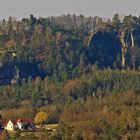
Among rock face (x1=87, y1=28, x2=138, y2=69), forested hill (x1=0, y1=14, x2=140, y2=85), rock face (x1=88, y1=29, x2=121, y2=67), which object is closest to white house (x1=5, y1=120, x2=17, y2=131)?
forested hill (x1=0, y1=14, x2=140, y2=85)

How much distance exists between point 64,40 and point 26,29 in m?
9.58

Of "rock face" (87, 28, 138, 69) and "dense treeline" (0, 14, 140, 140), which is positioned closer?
"dense treeline" (0, 14, 140, 140)

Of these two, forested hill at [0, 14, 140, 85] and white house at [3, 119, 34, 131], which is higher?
forested hill at [0, 14, 140, 85]

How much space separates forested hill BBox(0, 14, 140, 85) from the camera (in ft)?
402

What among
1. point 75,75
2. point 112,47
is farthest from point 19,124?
point 112,47

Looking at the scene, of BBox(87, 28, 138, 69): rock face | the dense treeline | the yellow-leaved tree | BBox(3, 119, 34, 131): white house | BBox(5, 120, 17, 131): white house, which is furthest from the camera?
BBox(87, 28, 138, 69): rock face

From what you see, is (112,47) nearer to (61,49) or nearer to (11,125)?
(61,49)

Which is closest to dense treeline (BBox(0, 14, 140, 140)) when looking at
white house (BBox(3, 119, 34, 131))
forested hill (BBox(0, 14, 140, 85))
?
forested hill (BBox(0, 14, 140, 85))

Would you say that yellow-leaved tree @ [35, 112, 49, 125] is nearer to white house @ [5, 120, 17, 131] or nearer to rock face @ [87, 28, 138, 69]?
white house @ [5, 120, 17, 131]

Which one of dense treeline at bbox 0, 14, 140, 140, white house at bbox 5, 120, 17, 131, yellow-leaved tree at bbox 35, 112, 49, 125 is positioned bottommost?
white house at bbox 5, 120, 17, 131

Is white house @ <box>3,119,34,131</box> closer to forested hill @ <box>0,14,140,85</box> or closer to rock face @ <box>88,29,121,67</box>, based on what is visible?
forested hill @ <box>0,14,140,85</box>

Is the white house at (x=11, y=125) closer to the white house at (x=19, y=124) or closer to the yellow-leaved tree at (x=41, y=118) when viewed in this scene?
the white house at (x=19, y=124)

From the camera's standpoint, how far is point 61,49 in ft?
426

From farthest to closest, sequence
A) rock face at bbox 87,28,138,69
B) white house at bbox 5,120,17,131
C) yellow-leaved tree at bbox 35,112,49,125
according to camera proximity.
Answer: rock face at bbox 87,28,138,69
yellow-leaved tree at bbox 35,112,49,125
white house at bbox 5,120,17,131
